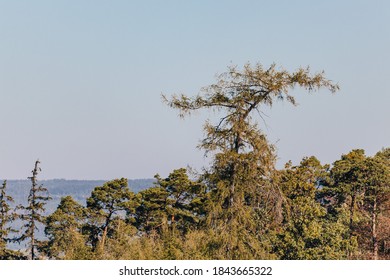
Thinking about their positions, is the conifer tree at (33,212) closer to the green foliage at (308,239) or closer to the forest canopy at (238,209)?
the forest canopy at (238,209)

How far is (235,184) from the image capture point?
76.4ft

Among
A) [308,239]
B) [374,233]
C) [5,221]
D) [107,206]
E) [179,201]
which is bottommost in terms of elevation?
[308,239]

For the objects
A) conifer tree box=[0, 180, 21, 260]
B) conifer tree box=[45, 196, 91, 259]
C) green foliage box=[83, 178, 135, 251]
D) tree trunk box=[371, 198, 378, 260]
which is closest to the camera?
tree trunk box=[371, 198, 378, 260]

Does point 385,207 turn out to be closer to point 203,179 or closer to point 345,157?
point 345,157

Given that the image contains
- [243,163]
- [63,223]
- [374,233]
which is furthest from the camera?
[63,223]

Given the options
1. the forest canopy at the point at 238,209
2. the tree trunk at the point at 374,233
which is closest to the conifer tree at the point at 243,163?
the forest canopy at the point at 238,209

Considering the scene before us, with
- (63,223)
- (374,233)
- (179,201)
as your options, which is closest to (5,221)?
(63,223)

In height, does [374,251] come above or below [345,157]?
below

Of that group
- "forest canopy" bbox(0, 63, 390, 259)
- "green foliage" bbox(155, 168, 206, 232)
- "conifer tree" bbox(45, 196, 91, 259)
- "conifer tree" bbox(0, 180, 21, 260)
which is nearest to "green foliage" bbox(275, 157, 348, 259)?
"forest canopy" bbox(0, 63, 390, 259)

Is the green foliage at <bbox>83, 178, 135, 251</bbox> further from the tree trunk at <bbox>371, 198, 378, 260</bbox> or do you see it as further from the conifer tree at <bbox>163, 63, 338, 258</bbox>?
the conifer tree at <bbox>163, 63, 338, 258</bbox>

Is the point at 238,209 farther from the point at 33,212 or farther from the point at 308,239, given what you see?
the point at 33,212
